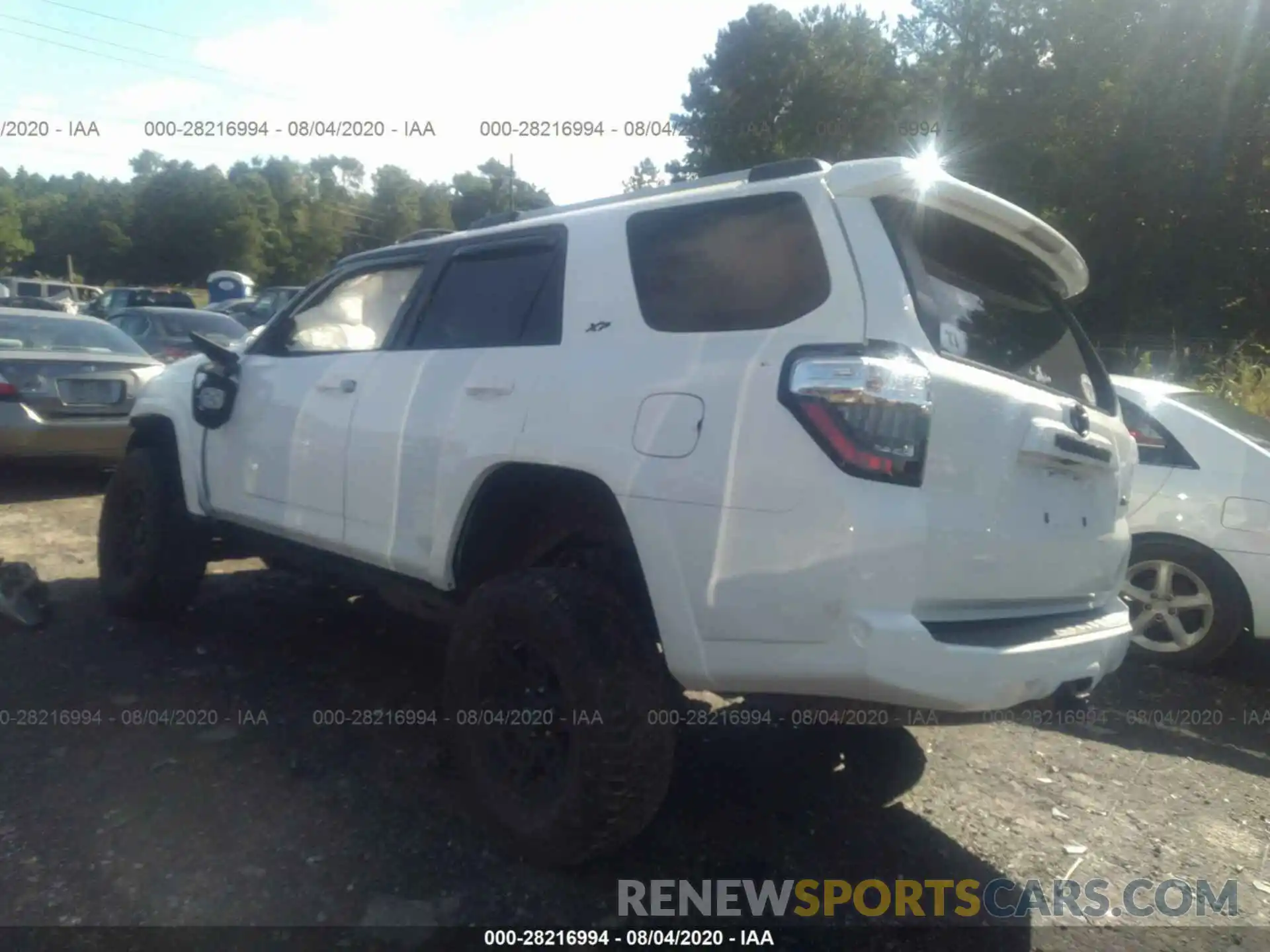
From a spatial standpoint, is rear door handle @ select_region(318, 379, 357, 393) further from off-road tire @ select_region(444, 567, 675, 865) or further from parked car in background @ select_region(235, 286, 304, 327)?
parked car in background @ select_region(235, 286, 304, 327)

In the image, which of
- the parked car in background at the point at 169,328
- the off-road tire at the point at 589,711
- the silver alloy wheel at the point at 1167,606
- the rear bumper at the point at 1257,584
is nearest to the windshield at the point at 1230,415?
the rear bumper at the point at 1257,584

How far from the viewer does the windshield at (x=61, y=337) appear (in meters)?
8.15

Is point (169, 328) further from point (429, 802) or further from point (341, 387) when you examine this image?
point (429, 802)

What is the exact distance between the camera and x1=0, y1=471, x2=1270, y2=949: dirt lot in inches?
118

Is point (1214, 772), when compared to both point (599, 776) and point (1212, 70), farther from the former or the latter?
point (1212, 70)

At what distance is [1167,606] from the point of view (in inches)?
220

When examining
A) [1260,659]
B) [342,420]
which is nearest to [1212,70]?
[1260,659]

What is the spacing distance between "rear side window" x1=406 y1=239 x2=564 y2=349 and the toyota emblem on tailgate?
1.57m

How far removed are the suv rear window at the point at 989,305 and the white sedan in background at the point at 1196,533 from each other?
2.08 m

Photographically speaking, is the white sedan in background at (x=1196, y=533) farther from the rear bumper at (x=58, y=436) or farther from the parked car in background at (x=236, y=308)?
the parked car in background at (x=236, y=308)

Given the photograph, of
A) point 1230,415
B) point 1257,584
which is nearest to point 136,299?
point 1230,415

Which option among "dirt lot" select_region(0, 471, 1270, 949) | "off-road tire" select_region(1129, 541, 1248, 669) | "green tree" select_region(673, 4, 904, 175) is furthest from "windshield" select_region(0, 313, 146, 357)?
"green tree" select_region(673, 4, 904, 175)

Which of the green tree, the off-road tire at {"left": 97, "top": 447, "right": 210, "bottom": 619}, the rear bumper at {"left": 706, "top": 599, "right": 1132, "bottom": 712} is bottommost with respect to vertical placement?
the off-road tire at {"left": 97, "top": 447, "right": 210, "bottom": 619}

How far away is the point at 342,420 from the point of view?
409cm
